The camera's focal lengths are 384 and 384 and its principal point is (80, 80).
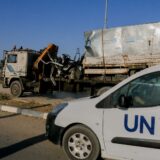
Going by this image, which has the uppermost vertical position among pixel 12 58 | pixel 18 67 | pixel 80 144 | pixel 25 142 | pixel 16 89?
pixel 12 58

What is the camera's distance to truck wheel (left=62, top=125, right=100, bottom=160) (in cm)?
575

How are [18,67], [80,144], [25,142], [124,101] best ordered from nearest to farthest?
[124,101] → [80,144] → [25,142] → [18,67]

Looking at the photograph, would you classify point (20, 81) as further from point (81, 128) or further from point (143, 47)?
point (81, 128)

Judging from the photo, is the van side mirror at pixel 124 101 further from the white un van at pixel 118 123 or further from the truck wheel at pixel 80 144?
the truck wheel at pixel 80 144

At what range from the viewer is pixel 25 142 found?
24.4ft

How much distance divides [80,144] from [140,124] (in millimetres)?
1127

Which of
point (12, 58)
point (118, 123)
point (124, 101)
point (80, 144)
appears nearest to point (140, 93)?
point (124, 101)

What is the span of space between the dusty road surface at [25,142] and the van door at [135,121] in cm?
118

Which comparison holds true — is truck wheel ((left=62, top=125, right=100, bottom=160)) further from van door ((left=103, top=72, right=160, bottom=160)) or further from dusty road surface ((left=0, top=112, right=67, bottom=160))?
dusty road surface ((left=0, top=112, right=67, bottom=160))

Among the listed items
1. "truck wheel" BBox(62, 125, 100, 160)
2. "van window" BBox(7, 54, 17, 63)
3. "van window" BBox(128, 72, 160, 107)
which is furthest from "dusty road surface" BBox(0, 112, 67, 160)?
"van window" BBox(7, 54, 17, 63)

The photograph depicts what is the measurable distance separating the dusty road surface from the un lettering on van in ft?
4.77

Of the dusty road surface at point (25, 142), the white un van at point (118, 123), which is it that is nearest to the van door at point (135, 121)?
the white un van at point (118, 123)

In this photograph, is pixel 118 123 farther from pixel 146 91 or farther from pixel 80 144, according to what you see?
A: pixel 80 144

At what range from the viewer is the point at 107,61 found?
1642 centimetres
